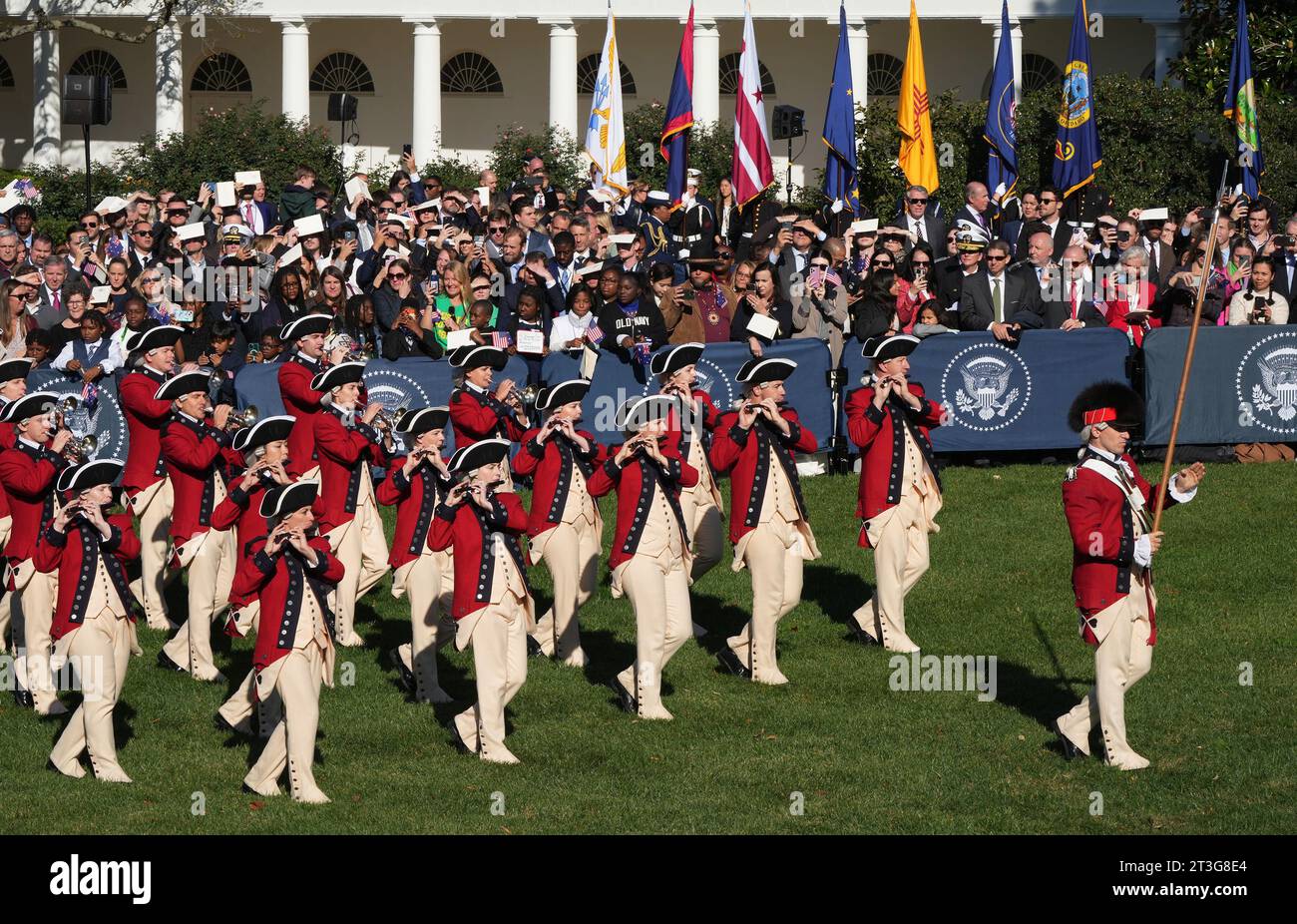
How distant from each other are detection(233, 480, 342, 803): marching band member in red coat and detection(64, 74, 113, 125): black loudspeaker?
1664 cm

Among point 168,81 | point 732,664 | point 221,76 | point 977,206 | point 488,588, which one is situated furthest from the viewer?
point 221,76

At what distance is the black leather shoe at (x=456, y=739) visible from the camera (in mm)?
12156

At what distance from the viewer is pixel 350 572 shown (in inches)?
563

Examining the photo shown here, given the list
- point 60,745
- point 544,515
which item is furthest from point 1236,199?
point 60,745

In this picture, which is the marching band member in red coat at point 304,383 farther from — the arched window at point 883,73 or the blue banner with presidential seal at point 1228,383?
the arched window at point 883,73

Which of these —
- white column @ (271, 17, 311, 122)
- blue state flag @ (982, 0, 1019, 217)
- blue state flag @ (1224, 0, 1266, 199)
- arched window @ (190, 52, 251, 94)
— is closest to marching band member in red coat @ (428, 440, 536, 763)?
blue state flag @ (1224, 0, 1266, 199)

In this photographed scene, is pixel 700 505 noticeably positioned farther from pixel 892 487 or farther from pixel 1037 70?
pixel 1037 70

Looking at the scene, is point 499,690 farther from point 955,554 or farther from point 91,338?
point 91,338

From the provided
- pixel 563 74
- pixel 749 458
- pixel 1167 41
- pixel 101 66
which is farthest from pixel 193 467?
pixel 101 66

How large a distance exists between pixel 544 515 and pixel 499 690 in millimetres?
2050

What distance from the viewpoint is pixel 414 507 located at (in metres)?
13.4

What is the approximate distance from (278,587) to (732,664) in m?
3.71

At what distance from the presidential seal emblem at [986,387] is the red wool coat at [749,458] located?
4962 millimetres

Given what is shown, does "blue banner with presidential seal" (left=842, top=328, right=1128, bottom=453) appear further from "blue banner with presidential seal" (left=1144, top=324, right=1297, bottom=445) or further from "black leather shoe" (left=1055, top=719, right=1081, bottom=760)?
→ "black leather shoe" (left=1055, top=719, right=1081, bottom=760)
